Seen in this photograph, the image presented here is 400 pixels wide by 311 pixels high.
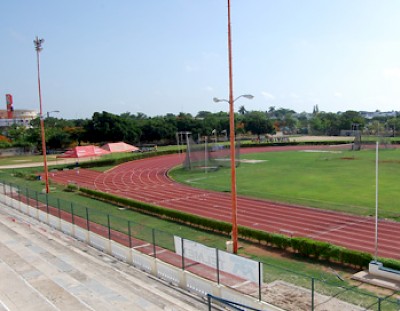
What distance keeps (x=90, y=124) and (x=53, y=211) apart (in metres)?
65.0

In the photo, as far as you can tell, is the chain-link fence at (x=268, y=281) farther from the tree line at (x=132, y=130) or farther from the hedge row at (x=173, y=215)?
the tree line at (x=132, y=130)

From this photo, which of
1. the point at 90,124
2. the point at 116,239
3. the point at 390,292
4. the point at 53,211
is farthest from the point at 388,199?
the point at 90,124

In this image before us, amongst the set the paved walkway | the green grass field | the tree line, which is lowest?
the paved walkway

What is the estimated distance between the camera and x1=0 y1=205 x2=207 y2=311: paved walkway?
14078 mm

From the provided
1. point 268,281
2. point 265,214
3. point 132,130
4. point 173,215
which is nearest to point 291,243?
point 268,281

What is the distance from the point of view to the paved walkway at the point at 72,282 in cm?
1408

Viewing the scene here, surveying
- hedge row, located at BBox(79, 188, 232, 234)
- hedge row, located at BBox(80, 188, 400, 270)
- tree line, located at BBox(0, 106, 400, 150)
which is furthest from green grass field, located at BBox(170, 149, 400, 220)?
tree line, located at BBox(0, 106, 400, 150)

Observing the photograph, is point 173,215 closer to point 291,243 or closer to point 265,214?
point 265,214

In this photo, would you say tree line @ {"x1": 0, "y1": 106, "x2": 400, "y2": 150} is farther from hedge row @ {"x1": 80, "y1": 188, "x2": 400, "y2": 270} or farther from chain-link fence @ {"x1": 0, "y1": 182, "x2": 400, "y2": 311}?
chain-link fence @ {"x1": 0, "y1": 182, "x2": 400, "y2": 311}

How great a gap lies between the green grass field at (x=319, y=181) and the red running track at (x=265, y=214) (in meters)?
1.96

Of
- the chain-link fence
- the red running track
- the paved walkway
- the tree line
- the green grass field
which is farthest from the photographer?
the tree line

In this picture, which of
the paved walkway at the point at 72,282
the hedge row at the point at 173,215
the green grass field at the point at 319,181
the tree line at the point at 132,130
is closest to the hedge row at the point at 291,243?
the hedge row at the point at 173,215

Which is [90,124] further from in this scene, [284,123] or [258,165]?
[284,123]

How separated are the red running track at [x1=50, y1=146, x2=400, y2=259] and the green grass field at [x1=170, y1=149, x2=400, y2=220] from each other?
6.43 ft
